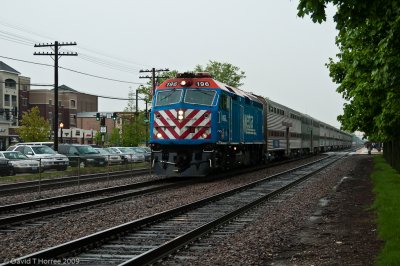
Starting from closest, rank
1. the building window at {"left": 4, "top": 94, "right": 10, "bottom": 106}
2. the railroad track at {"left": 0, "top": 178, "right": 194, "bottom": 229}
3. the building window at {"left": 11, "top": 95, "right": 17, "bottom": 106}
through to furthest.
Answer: the railroad track at {"left": 0, "top": 178, "right": 194, "bottom": 229}, the building window at {"left": 4, "top": 94, "right": 10, "bottom": 106}, the building window at {"left": 11, "top": 95, "right": 17, "bottom": 106}

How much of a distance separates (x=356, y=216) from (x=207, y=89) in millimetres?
10556

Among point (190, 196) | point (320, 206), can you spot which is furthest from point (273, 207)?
point (190, 196)

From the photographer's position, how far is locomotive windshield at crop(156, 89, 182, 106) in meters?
21.9

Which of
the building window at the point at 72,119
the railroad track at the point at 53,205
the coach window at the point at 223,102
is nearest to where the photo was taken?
the railroad track at the point at 53,205

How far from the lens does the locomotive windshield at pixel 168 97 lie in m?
21.9

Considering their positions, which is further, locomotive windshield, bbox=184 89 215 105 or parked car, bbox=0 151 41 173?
locomotive windshield, bbox=184 89 215 105

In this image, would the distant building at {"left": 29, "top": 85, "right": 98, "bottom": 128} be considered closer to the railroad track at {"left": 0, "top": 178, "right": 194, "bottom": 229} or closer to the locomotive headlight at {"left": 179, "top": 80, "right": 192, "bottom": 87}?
the locomotive headlight at {"left": 179, "top": 80, "right": 192, "bottom": 87}

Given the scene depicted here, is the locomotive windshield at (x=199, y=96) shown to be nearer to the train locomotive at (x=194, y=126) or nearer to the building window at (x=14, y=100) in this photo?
the train locomotive at (x=194, y=126)

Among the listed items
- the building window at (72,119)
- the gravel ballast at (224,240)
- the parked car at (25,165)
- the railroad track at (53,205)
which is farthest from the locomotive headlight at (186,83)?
the building window at (72,119)

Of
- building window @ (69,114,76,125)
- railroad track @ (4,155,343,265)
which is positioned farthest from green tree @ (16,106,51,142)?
railroad track @ (4,155,343,265)

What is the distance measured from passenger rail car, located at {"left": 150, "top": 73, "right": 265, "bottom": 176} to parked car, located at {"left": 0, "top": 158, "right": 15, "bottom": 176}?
5.93 meters

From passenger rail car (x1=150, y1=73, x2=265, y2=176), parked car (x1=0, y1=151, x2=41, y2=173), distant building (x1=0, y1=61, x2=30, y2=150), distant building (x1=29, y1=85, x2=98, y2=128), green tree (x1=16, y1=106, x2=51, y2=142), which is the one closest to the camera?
parked car (x1=0, y1=151, x2=41, y2=173)

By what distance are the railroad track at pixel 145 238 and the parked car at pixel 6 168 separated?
9735 millimetres

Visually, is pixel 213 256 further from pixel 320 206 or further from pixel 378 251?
pixel 320 206
